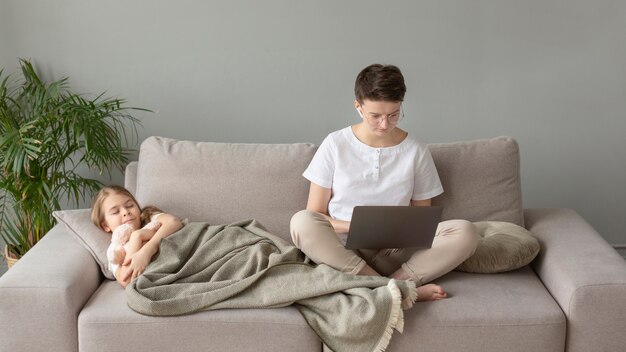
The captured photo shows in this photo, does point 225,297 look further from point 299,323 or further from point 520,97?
point 520,97

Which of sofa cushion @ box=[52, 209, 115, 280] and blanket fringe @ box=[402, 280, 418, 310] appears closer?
blanket fringe @ box=[402, 280, 418, 310]


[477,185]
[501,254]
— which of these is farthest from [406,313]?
[477,185]

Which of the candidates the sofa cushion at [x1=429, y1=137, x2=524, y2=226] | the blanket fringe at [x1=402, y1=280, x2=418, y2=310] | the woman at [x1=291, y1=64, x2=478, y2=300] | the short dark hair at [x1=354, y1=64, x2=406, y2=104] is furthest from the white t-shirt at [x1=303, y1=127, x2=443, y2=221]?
the blanket fringe at [x1=402, y1=280, x2=418, y2=310]

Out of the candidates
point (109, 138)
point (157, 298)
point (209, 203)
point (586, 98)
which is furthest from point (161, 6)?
point (586, 98)

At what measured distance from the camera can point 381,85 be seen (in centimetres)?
272

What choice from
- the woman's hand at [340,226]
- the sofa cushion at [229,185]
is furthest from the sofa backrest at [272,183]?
the woman's hand at [340,226]

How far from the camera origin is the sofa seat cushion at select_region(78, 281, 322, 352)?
2.46 metres

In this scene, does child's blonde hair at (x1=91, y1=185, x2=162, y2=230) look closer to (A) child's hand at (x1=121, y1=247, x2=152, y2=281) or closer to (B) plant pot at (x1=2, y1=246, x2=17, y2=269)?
(A) child's hand at (x1=121, y1=247, x2=152, y2=281)

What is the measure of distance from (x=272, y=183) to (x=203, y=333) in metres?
0.74

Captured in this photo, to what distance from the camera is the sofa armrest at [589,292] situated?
247cm

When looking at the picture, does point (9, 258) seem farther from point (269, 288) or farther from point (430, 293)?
point (430, 293)

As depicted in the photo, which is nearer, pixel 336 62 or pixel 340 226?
pixel 340 226

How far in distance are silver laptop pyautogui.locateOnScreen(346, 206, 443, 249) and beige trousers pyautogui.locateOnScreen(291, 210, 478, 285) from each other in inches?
1.8

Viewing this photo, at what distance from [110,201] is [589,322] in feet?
5.28
